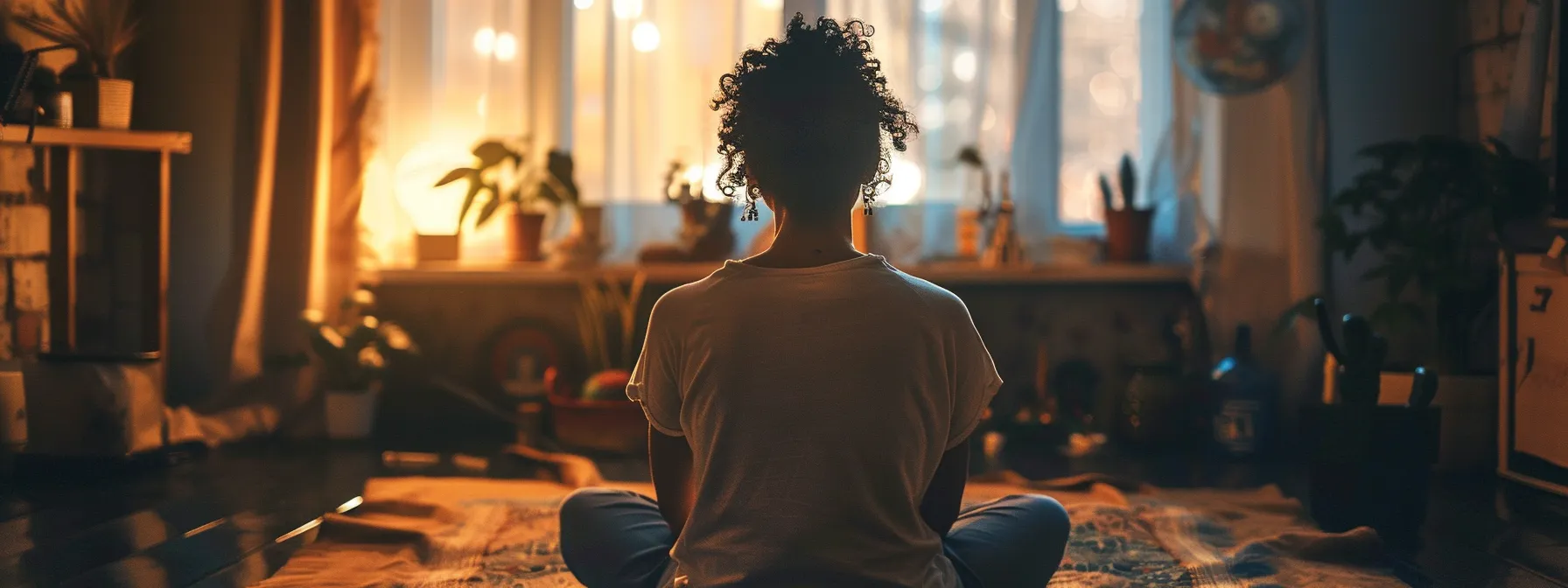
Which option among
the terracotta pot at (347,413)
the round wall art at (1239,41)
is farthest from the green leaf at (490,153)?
the round wall art at (1239,41)

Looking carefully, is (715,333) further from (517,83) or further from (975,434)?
(517,83)

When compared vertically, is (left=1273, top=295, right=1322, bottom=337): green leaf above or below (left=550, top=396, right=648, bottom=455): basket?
above

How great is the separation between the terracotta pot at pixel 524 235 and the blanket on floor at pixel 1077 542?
1008 mm

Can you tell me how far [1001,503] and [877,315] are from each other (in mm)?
439

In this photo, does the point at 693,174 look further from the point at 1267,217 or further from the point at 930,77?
the point at 1267,217

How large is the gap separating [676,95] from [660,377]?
8.69 ft

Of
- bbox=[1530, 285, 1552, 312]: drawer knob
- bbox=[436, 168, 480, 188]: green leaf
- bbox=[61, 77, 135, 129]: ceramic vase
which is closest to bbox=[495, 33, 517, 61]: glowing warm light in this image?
bbox=[436, 168, 480, 188]: green leaf

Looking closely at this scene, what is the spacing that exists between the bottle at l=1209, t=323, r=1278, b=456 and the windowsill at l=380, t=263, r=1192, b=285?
1.06 feet

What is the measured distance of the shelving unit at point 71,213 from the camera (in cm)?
303

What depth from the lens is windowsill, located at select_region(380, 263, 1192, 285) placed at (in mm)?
3566

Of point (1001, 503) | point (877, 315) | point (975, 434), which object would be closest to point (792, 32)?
point (877, 315)

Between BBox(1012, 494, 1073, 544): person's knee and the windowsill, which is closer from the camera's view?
BBox(1012, 494, 1073, 544): person's knee

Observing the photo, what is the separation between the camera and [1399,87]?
338 centimetres

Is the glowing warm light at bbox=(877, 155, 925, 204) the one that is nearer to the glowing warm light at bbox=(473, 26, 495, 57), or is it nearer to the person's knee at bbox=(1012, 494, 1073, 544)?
the glowing warm light at bbox=(473, 26, 495, 57)
